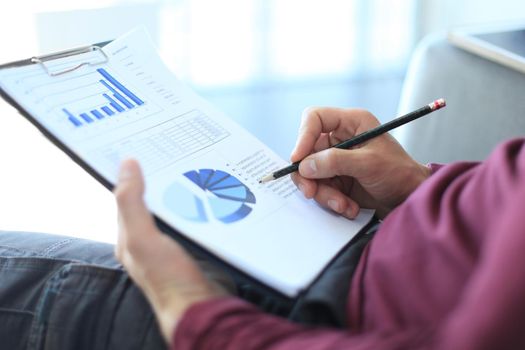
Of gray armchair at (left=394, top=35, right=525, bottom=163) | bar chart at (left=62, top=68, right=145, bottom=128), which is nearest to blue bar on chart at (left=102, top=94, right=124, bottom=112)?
bar chart at (left=62, top=68, right=145, bottom=128)

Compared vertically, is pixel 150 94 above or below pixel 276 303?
above

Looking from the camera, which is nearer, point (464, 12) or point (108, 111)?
point (108, 111)

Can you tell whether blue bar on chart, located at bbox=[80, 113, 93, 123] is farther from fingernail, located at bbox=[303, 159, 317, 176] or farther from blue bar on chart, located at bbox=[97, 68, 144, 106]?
fingernail, located at bbox=[303, 159, 317, 176]

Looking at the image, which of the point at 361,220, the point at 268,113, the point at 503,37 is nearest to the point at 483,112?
the point at 503,37

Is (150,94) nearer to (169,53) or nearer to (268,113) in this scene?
(169,53)

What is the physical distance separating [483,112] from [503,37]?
0.61 ft

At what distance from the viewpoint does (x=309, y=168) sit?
0.71m

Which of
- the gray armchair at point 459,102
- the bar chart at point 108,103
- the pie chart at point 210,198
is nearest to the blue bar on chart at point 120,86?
the bar chart at point 108,103

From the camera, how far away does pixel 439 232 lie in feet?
1.65

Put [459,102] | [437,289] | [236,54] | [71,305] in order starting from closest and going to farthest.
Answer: [437,289] → [71,305] → [459,102] → [236,54]

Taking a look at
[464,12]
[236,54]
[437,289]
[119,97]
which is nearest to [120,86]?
[119,97]

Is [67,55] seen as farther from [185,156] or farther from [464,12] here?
[464,12]

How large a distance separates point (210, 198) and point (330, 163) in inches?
6.2

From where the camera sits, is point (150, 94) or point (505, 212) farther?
point (150, 94)
